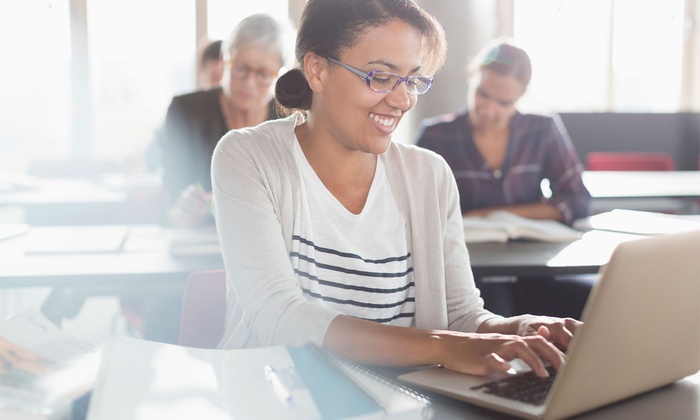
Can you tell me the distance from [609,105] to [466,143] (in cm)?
503

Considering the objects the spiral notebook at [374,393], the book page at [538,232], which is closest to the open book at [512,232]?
the book page at [538,232]

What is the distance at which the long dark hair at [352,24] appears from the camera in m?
1.53

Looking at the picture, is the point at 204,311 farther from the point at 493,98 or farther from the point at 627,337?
the point at 493,98

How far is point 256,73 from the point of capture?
2.94 metres

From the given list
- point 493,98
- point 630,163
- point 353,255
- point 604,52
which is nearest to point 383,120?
point 353,255

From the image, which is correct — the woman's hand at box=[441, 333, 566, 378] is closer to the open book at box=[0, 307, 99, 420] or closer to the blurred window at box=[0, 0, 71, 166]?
the open book at box=[0, 307, 99, 420]

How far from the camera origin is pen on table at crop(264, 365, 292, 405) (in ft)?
2.89

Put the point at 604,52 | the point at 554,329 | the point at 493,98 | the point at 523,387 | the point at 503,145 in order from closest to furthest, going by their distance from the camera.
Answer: the point at 523,387, the point at 554,329, the point at 493,98, the point at 503,145, the point at 604,52

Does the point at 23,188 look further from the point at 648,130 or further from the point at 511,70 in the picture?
the point at 648,130

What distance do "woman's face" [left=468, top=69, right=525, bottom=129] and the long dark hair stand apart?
4.70 ft

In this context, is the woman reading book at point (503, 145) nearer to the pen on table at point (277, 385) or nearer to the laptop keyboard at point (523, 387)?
the laptop keyboard at point (523, 387)

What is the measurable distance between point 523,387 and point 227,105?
2.33 meters

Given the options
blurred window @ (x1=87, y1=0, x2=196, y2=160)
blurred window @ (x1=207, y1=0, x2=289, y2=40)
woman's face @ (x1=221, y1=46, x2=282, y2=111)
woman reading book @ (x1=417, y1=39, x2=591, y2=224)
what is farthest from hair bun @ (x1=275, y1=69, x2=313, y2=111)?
blurred window @ (x1=207, y1=0, x2=289, y2=40)

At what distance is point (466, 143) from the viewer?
3.17m
